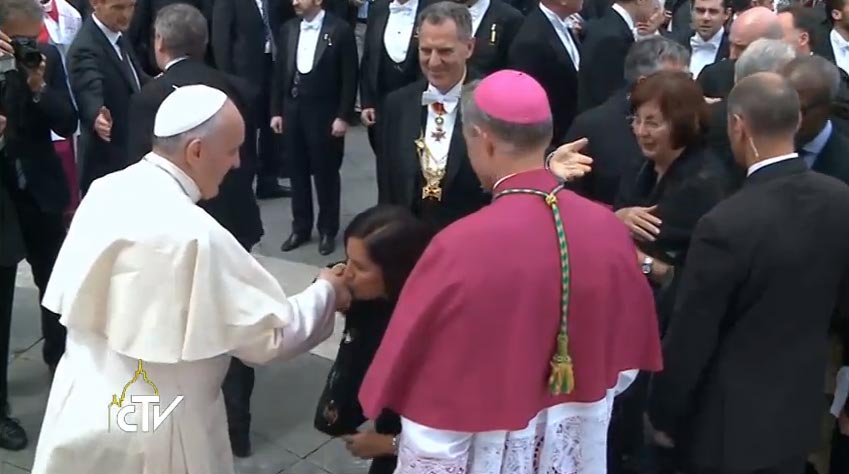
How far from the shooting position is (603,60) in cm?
585

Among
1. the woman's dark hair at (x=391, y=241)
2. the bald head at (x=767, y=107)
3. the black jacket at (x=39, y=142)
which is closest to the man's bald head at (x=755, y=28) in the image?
the bald head at (x=767, y=107)

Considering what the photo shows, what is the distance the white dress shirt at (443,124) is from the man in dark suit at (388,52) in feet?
7.90

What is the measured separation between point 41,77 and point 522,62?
276 centimetres

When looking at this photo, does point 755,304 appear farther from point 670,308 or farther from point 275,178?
point 275,178

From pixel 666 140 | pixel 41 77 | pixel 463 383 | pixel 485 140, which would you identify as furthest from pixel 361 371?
pixel 41 77

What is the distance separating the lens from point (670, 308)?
381cm

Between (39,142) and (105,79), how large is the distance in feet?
2.19

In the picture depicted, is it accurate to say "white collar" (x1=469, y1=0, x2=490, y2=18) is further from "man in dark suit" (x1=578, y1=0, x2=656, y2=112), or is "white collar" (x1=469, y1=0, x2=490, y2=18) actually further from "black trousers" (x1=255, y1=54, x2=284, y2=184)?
"black trousers" (x1=255, y1=54, x2=284, y2=184)

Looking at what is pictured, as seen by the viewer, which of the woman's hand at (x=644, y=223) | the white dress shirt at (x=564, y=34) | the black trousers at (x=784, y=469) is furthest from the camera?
the white dress shirt at (x=564, y=34)

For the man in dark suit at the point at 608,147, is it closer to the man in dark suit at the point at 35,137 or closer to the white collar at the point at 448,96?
the white collar at the point at 448,96

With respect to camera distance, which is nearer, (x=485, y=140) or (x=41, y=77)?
(x=485, y=140)

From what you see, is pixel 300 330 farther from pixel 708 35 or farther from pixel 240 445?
pixel 708 35

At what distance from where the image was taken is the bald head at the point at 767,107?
3021 mm

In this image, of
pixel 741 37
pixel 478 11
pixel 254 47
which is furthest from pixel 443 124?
pixel 254 47
